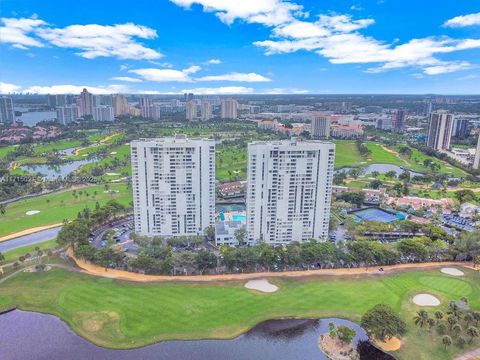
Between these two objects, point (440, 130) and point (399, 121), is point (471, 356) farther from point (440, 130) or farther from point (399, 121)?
point (399, 121)

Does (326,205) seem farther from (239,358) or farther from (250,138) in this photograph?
(250,138)

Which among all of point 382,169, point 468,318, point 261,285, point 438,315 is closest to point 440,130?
point 382,169

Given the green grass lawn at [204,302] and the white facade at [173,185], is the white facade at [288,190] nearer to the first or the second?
the white facade at [173,185]

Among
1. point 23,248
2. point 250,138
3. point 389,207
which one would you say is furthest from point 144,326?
point 250,138

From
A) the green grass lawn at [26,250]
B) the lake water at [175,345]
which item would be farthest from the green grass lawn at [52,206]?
the lake water at [175,345]

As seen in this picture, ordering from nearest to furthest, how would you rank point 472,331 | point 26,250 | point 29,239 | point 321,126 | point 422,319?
point 472,331 → point 422,319 → point 26,250 → point 29,239 → point 321,126
